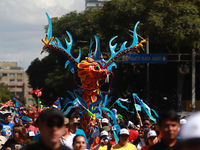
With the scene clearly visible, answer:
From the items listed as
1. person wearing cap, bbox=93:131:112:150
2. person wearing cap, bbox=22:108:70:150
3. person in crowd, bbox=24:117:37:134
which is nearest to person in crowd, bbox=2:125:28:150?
person wearing cap, bbox=93:131:112:150

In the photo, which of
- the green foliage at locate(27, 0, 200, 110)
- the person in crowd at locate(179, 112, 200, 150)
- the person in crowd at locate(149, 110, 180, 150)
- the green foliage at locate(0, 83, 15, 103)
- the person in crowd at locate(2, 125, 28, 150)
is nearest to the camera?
the person in crowd at locate(179, 112, 200, 150)

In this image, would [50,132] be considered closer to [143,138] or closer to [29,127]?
[143,138]

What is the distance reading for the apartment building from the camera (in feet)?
484

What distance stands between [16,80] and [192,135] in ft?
515

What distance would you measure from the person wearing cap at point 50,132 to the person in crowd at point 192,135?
0.94 metres

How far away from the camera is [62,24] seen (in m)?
46.5

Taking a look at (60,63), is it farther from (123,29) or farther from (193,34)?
(193,34)

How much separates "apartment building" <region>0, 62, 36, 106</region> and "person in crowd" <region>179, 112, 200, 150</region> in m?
143

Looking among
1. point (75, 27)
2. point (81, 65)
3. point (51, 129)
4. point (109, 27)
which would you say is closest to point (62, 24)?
point (75, 27)

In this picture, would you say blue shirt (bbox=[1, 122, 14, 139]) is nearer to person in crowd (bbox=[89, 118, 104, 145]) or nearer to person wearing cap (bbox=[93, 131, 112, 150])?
person in crowd (bbox=[89, 118, 104, 145])

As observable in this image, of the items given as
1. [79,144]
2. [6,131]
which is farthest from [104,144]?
[6,131]

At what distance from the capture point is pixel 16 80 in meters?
156

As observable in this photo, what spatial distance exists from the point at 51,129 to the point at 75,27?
43.2 meters


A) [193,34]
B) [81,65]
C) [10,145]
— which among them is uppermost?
[193,34]
